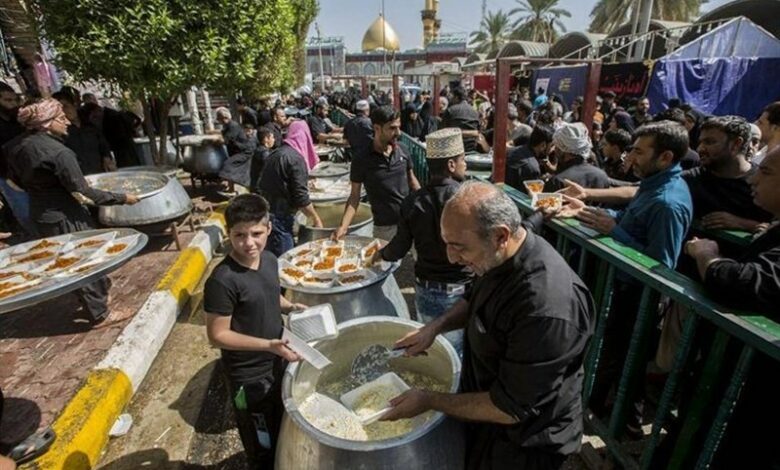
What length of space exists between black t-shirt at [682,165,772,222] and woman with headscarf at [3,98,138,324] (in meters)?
5.64

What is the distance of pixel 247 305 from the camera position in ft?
7.55

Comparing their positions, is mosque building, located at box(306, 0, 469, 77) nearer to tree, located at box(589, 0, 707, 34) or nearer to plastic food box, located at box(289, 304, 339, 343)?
tree, located at box(589, 0, 707, 34)

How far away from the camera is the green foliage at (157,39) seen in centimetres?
467

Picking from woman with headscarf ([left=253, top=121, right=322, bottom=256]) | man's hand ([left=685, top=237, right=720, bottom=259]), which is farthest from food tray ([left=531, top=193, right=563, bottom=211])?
woman with headscarf ([left=253, top=121, right=322, bottom=256])

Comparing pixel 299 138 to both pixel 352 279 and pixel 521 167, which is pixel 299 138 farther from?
pixel 352 279

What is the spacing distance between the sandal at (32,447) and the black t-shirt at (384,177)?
332cm

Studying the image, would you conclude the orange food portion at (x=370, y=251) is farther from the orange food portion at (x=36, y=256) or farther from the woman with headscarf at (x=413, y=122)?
the woman with headscarf at (x=413, y=122)

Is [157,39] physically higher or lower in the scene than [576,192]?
higher

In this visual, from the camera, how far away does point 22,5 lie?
17.7ft

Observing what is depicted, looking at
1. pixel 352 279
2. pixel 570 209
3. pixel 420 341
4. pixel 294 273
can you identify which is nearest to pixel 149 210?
pixel 294 273

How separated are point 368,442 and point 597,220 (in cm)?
198

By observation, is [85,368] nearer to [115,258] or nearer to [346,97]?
[115,258]

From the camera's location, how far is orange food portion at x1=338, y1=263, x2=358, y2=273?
11.3 feet

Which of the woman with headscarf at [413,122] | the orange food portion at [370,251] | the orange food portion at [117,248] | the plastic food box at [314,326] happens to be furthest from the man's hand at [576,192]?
the woman with headscarf at [413,122]
